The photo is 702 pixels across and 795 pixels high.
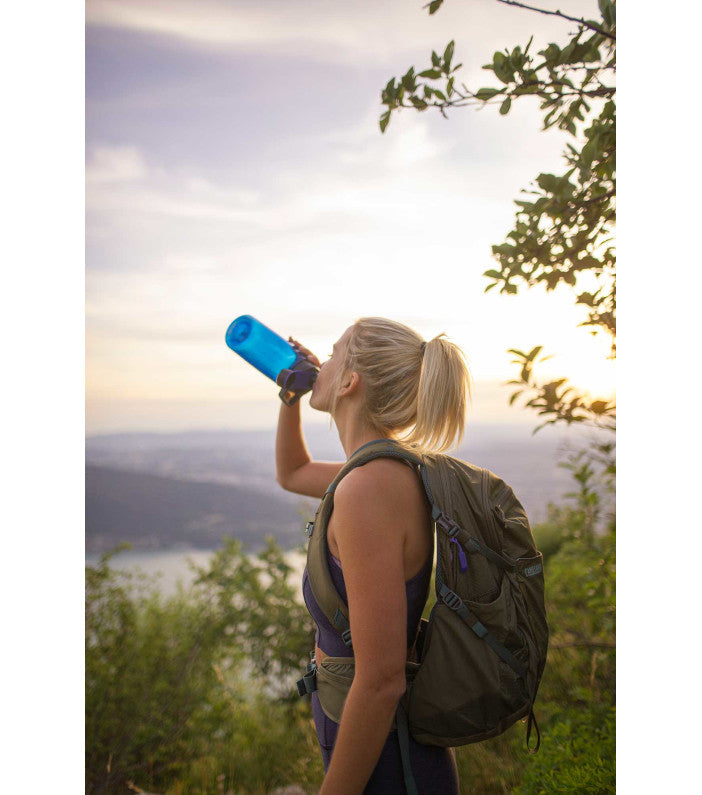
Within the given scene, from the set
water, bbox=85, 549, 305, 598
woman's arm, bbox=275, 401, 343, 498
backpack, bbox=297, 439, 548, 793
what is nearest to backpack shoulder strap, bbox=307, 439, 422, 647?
backpack, bbox=297, 439, 548, 793

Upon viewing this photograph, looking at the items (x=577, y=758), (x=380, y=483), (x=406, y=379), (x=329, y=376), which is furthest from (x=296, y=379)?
(x=577, y=758)

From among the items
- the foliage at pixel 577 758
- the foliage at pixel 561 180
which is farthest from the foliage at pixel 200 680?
the foliage at pixel 561 180

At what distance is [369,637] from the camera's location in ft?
2.54

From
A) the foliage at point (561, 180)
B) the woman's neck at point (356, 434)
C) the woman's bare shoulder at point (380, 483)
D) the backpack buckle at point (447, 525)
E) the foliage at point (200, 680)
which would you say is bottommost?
Result: the foliage at point (200, 680)

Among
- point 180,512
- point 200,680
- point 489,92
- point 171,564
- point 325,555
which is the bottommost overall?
point 200,680

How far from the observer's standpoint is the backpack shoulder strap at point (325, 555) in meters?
0.86

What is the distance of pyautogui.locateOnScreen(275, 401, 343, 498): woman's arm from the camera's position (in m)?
1.30

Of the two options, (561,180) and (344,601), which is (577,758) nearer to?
(344,601)

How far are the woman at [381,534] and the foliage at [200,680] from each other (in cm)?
117

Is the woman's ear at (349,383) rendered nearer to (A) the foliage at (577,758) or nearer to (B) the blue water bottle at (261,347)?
(B) the blue water bottle at (261,347)

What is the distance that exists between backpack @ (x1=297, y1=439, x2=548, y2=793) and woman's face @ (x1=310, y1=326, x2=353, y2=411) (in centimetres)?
19

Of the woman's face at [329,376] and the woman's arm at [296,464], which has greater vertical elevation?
the woman's face at [329,376]

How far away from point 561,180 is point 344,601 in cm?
88
